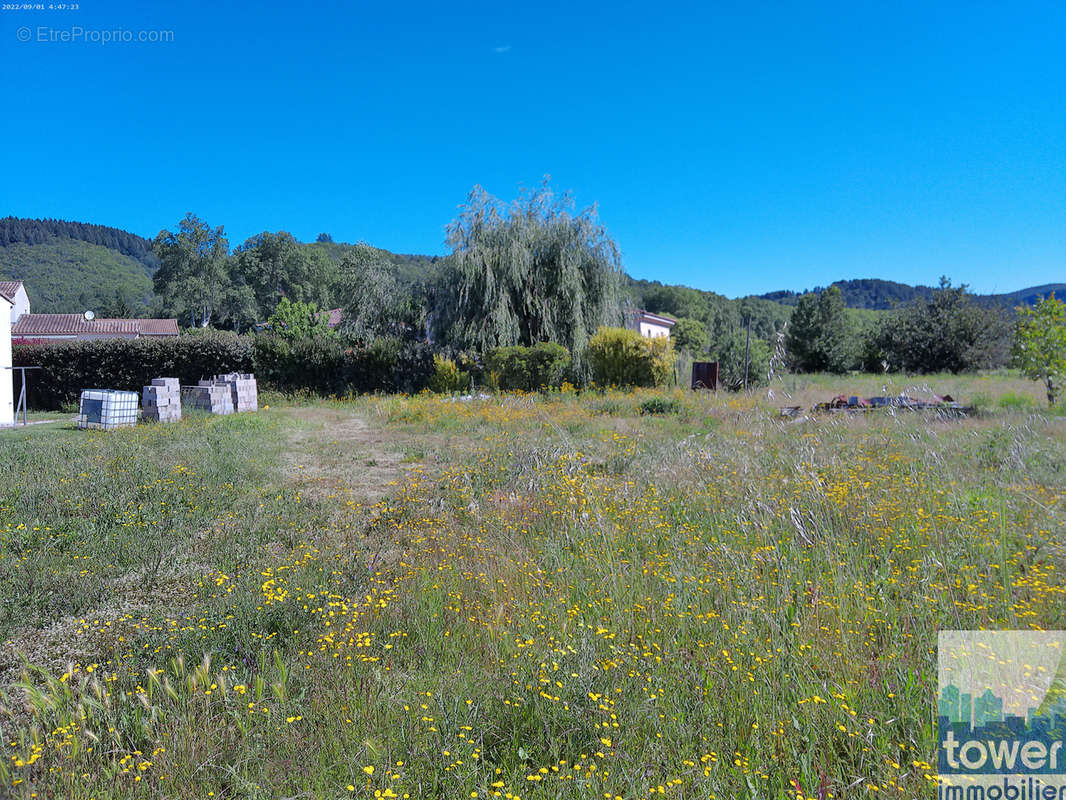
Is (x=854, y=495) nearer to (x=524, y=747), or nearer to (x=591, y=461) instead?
(x=591, y=461)

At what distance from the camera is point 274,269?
5400 cm

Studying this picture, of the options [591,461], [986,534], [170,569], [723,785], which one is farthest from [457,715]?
[591,461]

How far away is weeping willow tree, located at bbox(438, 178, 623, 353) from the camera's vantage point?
18.5m

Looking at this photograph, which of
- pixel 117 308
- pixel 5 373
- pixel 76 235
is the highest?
pixel 76 235

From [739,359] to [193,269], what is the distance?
50.6 meters

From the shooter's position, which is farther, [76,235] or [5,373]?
[76,235]

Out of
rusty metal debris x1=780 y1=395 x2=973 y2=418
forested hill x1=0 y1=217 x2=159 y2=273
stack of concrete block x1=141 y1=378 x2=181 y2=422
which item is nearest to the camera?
rusty metal debris x1=780 y1=395 x2=973 y2=418

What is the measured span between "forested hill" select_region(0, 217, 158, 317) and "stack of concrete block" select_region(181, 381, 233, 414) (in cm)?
6378

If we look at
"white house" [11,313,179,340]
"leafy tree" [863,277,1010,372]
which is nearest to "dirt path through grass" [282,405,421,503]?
"leafy tree" [863,277,1010,372]

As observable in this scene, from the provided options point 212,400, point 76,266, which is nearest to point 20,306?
point 76,266

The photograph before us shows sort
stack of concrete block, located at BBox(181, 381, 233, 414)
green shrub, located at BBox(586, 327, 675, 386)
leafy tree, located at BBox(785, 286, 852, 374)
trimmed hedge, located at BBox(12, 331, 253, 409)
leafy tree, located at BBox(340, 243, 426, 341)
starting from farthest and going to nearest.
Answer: leafy tree, located at BBox(785, 286, 852, 374), leafy tree, located at BBox(340, 243, 426, 341), trimmed hedge, located at BBox(12, 331, 253, 409), green shrub, located at BBox(586, 327, 675, 386), stack of concrete block, located at BBox(181, 381, 233, 414)

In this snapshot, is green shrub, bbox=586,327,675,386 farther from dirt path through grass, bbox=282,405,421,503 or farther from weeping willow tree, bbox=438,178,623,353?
dirt path through grass, bbox=282,405,421,503

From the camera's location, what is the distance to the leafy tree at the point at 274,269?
53.6 meters

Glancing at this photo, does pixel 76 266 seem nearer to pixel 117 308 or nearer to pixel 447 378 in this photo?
pixel 117 308
